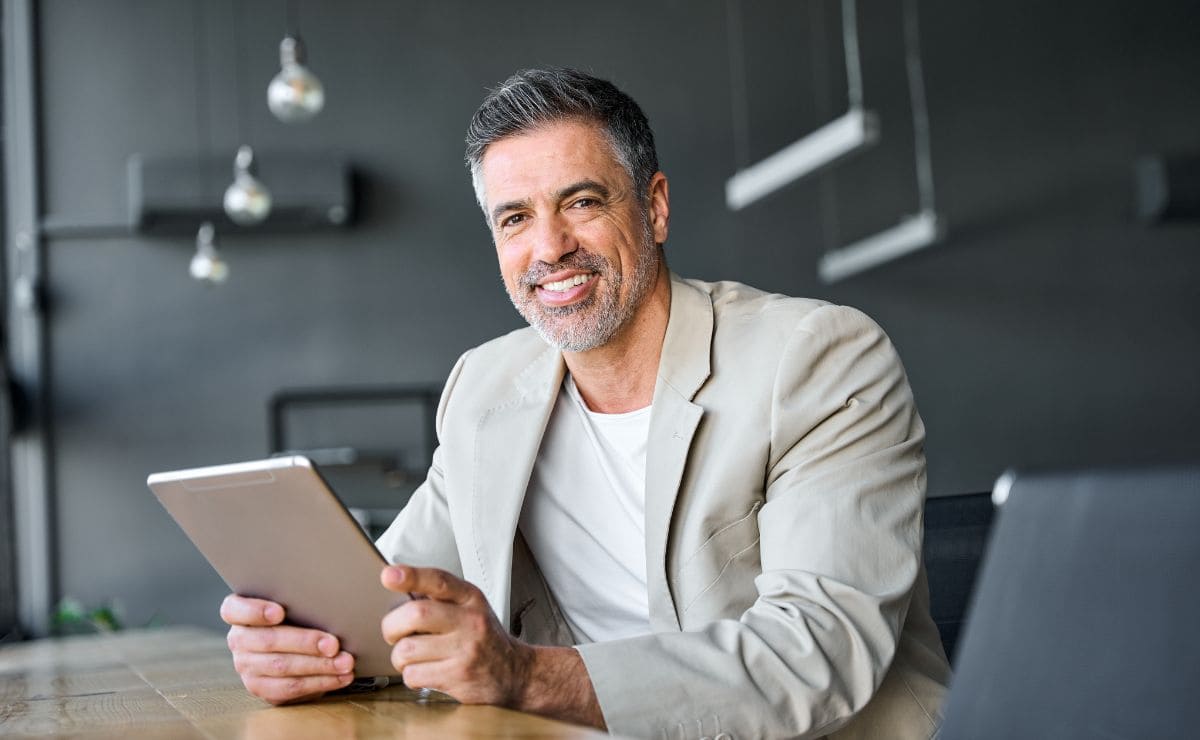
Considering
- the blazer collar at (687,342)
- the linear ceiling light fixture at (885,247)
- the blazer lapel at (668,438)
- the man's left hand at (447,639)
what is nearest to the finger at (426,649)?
the man's left hand at (447,639)

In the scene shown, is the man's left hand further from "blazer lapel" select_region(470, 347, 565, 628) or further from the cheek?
the cheek

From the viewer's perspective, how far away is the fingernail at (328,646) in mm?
1310

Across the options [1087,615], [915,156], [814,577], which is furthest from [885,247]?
[1087,615]

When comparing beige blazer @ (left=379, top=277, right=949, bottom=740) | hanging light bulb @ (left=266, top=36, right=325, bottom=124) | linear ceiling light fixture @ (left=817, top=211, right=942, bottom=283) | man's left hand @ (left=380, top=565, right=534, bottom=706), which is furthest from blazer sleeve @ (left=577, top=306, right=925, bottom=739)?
linear ceiling light fixture @ (left=817, top=211, right=942, bottom=283)

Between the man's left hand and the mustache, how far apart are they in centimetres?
79

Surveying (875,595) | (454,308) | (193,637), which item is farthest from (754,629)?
(454,308)

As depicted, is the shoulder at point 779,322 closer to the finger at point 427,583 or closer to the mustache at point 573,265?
the mustache at point 573,265

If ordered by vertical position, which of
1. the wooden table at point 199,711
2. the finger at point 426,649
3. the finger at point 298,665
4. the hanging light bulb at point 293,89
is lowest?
the wooden table at point 199,711

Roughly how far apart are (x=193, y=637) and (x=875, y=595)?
4.44 ft

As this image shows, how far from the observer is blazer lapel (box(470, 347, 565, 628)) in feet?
5.74

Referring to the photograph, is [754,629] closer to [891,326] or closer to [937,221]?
[937,221]

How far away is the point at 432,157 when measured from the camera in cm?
774

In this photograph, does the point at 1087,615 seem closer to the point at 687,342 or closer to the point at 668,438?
the point at 668,438

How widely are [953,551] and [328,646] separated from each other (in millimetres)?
758
